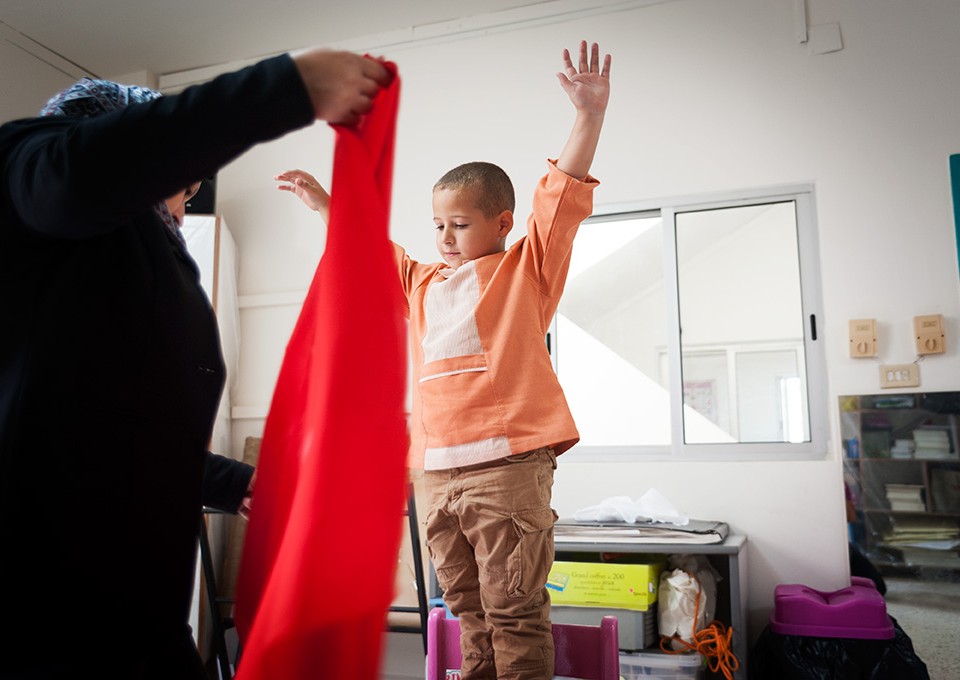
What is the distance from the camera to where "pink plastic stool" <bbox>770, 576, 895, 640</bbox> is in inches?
97.7

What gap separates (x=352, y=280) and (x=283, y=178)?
66 cm

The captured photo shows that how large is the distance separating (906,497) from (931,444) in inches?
8.6

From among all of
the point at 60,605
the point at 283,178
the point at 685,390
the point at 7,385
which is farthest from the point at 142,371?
the point at 685,390

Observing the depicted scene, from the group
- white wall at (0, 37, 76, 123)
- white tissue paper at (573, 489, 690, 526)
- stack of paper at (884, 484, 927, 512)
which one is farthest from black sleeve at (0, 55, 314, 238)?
white wall at (0, 37, 76, 123)

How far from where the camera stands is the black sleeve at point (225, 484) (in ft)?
3.30

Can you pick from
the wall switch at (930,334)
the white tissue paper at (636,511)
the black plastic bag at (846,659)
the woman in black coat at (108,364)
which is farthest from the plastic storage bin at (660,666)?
the woman in black coat at (108,364)

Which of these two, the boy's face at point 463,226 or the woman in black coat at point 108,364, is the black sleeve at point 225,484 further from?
the boy's face at point 463,226

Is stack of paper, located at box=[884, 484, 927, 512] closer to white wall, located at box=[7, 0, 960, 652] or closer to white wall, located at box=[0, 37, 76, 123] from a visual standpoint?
white wall, located at box=[7, 0, 960, 652]

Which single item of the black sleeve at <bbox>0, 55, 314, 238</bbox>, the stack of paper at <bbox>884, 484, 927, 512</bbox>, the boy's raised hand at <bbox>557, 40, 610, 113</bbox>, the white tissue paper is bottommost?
the white tissue paper

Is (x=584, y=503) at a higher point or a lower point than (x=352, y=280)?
lower

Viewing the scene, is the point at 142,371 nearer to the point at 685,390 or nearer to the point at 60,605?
the point at 60,605

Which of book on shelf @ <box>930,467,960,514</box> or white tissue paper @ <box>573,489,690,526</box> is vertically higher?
book on shelf @ <box>930,467,960,514</box>

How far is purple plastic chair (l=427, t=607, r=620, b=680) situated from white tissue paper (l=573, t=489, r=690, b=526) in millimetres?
1184

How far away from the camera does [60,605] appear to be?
27.0 inches
